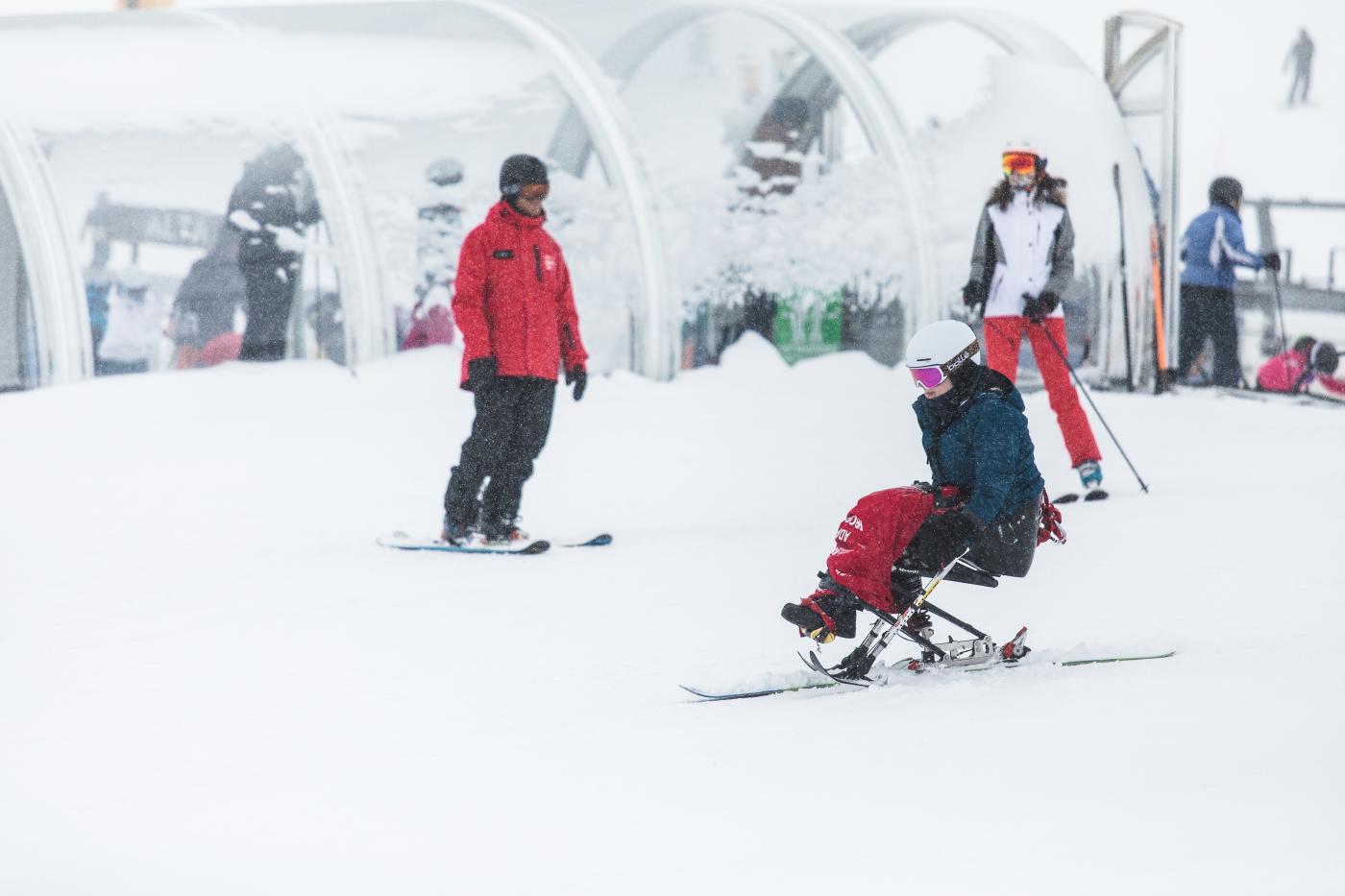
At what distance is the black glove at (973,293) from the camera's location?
650 centimetres

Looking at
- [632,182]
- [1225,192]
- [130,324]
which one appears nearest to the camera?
[130,324]

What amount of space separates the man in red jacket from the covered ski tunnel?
10.1 ft

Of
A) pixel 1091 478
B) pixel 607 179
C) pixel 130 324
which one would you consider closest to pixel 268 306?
pixel 130 324

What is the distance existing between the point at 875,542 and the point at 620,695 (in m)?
0.75

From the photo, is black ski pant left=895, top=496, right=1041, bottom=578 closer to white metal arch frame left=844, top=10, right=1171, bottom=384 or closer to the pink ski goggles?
the pink ski goggles

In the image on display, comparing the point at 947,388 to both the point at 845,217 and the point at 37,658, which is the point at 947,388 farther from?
the point at 845,217

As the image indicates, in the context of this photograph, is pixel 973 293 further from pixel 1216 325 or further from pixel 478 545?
pixel 1216 325

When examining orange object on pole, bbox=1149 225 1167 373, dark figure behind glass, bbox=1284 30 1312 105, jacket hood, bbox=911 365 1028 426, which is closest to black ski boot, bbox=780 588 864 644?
jacket hood, bbox=911 365 1028 426

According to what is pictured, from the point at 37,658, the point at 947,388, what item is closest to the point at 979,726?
the point at 947,388

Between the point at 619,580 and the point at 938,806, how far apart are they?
2.49m

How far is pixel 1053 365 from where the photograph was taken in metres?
6.61

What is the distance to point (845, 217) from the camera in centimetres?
952

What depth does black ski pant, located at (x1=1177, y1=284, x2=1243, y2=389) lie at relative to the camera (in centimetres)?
979

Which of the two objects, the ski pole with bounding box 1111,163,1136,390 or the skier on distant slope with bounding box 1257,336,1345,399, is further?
the skier on distant slope with bounding box 1257,336,1345,399
